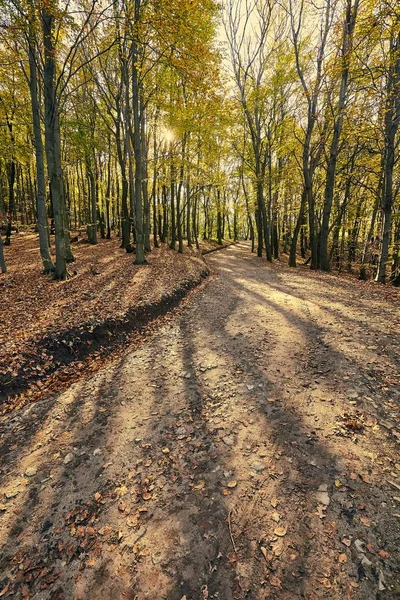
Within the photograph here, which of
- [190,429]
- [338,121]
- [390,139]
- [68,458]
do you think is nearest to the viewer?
[68,458]

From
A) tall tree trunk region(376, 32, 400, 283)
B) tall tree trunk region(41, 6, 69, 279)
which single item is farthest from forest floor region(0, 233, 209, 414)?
tall tree trunk region(376, 32, 400, 283)

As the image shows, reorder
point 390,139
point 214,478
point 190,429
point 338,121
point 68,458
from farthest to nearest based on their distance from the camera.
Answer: point 338,121, point 390,139, point 190,429, point 68,458, point 214,478

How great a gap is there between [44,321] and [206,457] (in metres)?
5.97

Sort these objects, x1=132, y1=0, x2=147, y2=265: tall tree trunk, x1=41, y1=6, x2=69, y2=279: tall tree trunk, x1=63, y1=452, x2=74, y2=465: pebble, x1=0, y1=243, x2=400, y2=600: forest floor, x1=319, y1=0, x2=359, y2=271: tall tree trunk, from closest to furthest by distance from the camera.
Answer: x1=0, y1=243, x2=400, y2=600: forest floor
x1=63, y1=452, x2=74, y2=465: pebble
x1=41, y1=6, x2=69, y2=279: tall tree trunk
x1=132, y1=0, x2=147, y2=265: tall tree trunk
x1=319, y1=0, x2=359, y2=271: tall tree trunk

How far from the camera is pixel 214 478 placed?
12.6 feet

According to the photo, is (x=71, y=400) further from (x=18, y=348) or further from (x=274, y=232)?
(x=274, y=232)

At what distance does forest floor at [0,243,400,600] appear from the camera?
2.84 m

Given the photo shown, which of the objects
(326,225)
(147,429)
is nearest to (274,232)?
(326,225)

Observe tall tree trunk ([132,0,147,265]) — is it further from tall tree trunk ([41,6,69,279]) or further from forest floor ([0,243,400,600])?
forest floor ([0,243,400,600])

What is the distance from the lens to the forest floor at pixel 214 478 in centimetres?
284

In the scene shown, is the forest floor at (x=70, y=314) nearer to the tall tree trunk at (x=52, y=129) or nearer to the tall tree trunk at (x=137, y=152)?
the tall tree trunk at (x=137, y=152)

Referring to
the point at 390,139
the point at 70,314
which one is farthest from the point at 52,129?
the point at 390,139

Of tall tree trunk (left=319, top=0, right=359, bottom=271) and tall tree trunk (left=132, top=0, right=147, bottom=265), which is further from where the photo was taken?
tall tree trunk (left=319, top=0, right=359, bottom=271)

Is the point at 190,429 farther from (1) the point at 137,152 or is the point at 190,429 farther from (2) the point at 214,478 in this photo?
(1) the point at 137,152
